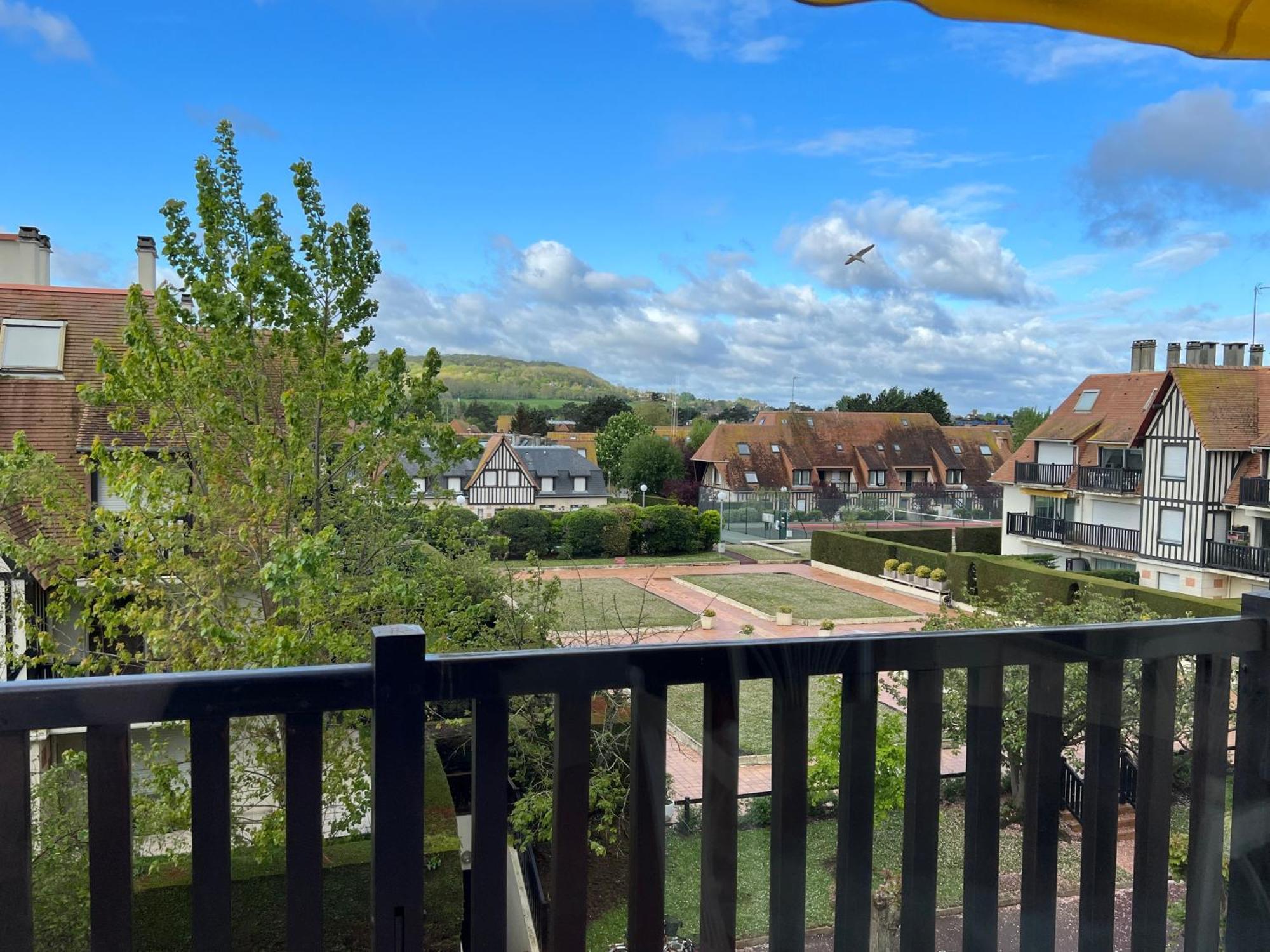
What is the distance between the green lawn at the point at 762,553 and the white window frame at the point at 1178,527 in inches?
371

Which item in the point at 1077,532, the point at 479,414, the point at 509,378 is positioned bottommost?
the point at 1077,532

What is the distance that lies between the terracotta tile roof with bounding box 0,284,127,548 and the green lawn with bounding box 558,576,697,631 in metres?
3.83

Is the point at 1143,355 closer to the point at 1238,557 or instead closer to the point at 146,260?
the point at 1238,557

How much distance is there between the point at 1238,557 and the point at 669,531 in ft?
42.1

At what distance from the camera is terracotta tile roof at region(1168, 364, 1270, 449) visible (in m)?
6.14

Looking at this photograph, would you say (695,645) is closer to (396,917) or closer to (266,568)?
(396,917)

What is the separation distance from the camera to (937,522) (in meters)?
17.5

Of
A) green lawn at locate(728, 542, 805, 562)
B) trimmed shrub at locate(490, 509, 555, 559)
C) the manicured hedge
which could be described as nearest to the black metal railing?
the manicured hedge

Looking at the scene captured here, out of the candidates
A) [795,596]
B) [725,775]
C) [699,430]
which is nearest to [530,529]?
[795,596]

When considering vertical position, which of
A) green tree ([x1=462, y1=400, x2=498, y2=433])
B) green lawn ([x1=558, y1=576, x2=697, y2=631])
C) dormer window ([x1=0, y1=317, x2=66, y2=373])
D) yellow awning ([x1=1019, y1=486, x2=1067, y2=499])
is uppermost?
dormer window ([x1=0, y1=317, x2=66, y2=373])

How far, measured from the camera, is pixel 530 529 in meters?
17.3

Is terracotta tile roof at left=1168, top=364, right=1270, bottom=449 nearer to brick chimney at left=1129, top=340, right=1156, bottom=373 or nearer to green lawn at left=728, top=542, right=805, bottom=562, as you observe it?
brick chimney at left=1129, top=340, right=1156, bottom=373

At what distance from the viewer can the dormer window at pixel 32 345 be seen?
538 centimetres

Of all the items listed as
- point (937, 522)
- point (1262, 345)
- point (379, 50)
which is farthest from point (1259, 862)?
point (937, 522)
